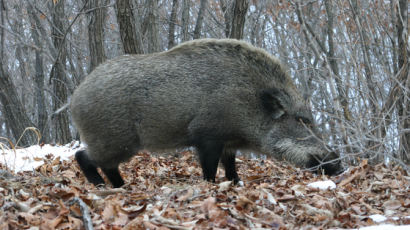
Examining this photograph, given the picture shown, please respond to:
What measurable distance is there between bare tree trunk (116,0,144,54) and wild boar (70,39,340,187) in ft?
6.78

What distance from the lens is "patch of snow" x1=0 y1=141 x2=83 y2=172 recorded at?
695 centimetres

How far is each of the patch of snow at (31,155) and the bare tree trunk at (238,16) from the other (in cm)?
325

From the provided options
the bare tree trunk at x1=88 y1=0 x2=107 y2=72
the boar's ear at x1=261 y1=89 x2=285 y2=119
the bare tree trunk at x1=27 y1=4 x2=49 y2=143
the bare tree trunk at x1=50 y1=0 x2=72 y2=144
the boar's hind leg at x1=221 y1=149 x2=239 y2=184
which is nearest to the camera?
the boar's ear at x1=261 y1=89 x2=285 y2=119

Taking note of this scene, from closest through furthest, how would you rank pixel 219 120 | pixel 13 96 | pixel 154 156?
pixel 219 120 → pixel 154 156 → pixel 13 96

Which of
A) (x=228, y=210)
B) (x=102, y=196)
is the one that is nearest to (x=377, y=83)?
(x=228, y=210)

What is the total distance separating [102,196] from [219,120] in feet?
6.05

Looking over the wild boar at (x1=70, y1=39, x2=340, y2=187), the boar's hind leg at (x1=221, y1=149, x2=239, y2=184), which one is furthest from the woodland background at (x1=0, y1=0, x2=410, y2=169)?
the boar's hind leg at (x1=221, y1=149, x2=239, y2=184)

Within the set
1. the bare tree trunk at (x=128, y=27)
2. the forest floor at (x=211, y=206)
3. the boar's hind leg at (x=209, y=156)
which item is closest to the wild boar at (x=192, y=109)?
the boar's hind leg at (x=209, y=156)

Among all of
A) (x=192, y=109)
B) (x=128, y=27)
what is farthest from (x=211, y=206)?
(x=128, y=27)

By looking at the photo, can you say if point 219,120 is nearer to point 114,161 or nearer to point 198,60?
point 198,60

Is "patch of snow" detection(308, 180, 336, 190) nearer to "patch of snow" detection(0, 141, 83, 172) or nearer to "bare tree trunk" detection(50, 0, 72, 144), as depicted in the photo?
"patch of snow" detection(0, 141, 83, 172)

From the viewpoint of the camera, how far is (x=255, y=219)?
3613mm

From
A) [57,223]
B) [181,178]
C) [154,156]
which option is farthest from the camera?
[154,156]

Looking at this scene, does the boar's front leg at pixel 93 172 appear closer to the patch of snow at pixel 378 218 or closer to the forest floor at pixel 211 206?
the forest floor at pixel 211 206
